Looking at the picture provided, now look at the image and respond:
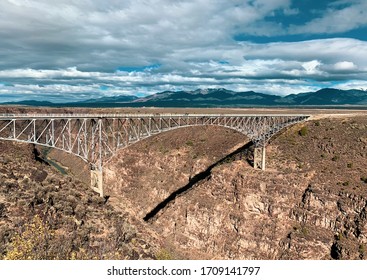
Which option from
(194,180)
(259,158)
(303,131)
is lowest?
(194,180)

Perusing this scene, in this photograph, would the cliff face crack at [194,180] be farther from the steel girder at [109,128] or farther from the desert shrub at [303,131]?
the desert shrub at [303,131]

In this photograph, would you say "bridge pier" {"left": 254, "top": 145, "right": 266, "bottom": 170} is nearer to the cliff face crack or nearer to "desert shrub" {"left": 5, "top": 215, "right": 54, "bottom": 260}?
the cliff face crack

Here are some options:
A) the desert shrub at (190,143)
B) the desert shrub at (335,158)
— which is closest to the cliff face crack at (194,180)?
the desert shrub at (190,143)

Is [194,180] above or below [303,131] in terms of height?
below

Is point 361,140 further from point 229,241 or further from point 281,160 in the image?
point 229,241

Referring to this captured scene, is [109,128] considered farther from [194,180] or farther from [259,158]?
[194,180]

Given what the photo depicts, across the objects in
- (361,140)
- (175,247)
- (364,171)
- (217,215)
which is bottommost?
(175,247)

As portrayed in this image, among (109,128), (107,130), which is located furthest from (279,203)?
(107,130)

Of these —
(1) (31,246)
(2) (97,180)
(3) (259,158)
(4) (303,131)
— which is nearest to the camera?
(1) (31,246)

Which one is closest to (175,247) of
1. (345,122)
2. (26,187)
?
(26,187)
